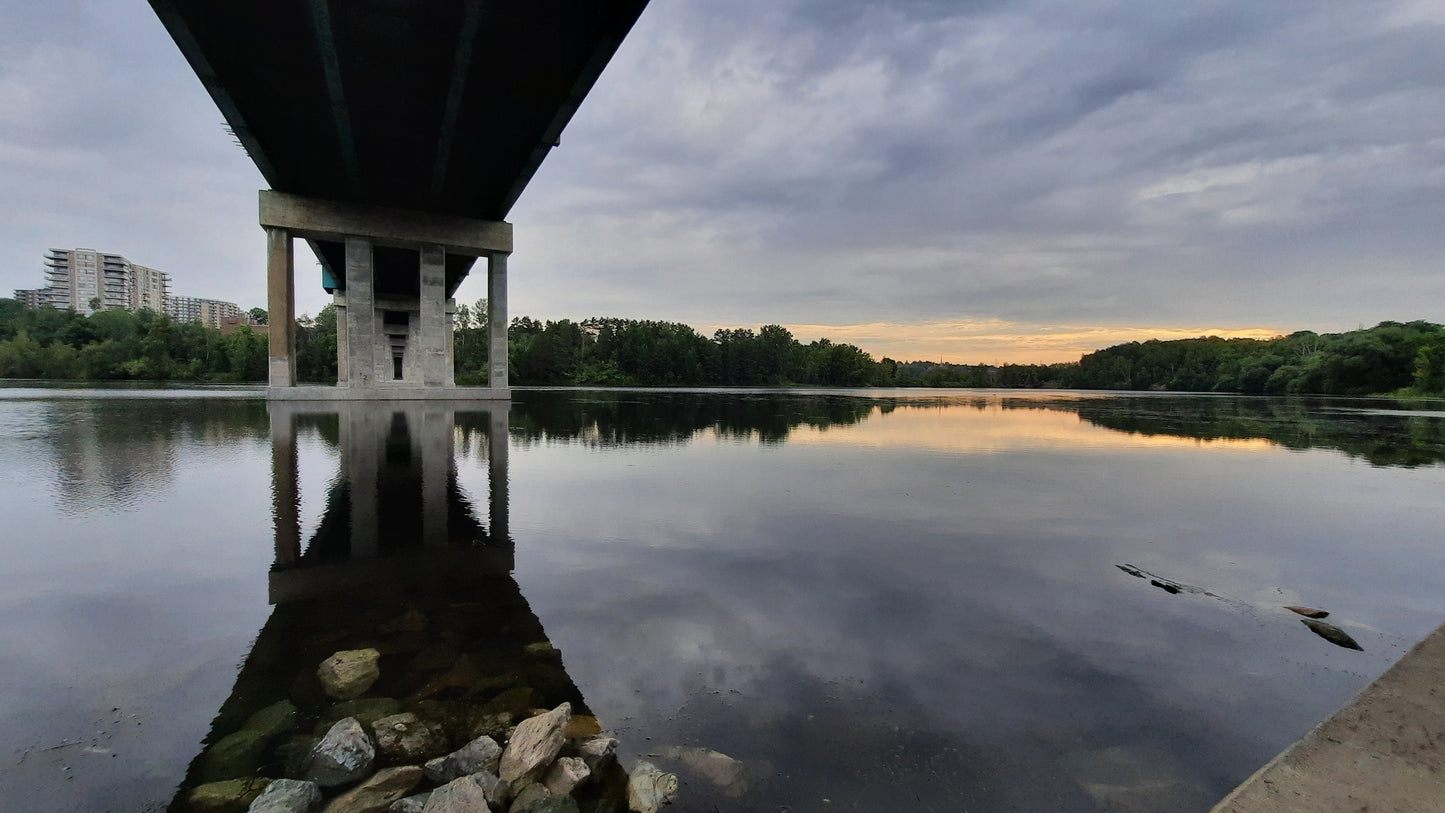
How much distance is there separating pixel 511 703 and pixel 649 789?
143 centimetres

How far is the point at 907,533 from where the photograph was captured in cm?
903

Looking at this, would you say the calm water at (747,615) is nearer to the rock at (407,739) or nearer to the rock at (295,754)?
the rock at (407,739)

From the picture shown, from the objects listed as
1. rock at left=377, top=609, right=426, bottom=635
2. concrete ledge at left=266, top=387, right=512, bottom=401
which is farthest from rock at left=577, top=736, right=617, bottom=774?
concrete ledge at left=266, top=387, right=512, bottom=401

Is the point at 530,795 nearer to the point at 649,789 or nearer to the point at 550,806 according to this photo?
the point at 550,806

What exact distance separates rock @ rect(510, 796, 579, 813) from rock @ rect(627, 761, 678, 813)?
307 millimetres

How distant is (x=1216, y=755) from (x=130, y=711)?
7.01 meters

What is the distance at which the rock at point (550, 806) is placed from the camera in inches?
128

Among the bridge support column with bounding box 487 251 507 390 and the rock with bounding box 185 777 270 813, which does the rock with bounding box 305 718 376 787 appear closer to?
the rock with bounding box 185 777 270 813

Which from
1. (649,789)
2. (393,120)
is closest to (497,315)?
(393,120)

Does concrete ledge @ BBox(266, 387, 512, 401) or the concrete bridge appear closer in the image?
the concrete bridge

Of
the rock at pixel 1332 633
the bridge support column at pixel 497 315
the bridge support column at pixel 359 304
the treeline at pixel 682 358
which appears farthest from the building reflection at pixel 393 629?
the treeline at pixel 682 358

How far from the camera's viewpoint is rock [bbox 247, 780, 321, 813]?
314 cm

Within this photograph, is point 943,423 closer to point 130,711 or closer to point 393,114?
point 393,114

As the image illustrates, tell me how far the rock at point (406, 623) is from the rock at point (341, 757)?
1.63m
